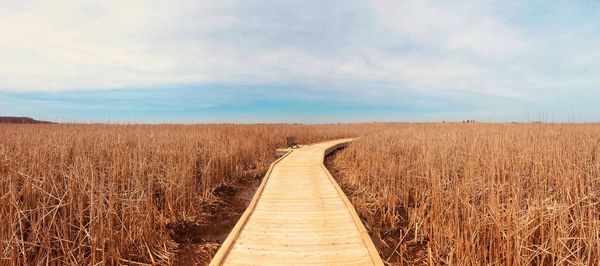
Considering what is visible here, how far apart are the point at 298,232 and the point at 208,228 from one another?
7.50ft

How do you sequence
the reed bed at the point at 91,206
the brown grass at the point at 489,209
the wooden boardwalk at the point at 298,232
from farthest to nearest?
the wooden boardwalk at the point at 298,232, the reed bed at the point at 91,206, the brown grass at the point at 489,209

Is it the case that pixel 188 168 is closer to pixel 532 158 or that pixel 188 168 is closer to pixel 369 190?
pixel 369 190

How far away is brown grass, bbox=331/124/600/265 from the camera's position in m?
3.21

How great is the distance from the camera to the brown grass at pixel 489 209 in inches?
127

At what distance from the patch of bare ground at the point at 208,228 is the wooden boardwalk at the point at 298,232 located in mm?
745

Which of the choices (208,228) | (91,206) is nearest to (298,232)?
(208,228)

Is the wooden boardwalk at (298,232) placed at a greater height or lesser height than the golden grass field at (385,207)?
lesser

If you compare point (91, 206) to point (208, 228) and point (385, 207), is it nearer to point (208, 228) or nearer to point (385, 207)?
point (208, 228)

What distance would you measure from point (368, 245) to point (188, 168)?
4.65 meters

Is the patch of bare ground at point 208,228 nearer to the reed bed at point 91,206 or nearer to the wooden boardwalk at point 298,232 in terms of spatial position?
the reed bed at point 91,206

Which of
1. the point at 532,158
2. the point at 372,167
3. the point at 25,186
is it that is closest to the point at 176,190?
the point at 25,186

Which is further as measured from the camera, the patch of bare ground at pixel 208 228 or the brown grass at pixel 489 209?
the patch of bare ground at pixel 208 228

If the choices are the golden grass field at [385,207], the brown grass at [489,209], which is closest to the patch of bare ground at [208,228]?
the golden grass field at [385,207]

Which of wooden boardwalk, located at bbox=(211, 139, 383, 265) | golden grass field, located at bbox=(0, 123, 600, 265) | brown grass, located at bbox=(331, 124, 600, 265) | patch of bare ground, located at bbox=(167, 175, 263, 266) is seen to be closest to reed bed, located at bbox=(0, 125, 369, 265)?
golden grass field, located at bbox=(0, 123, 600, 265)
